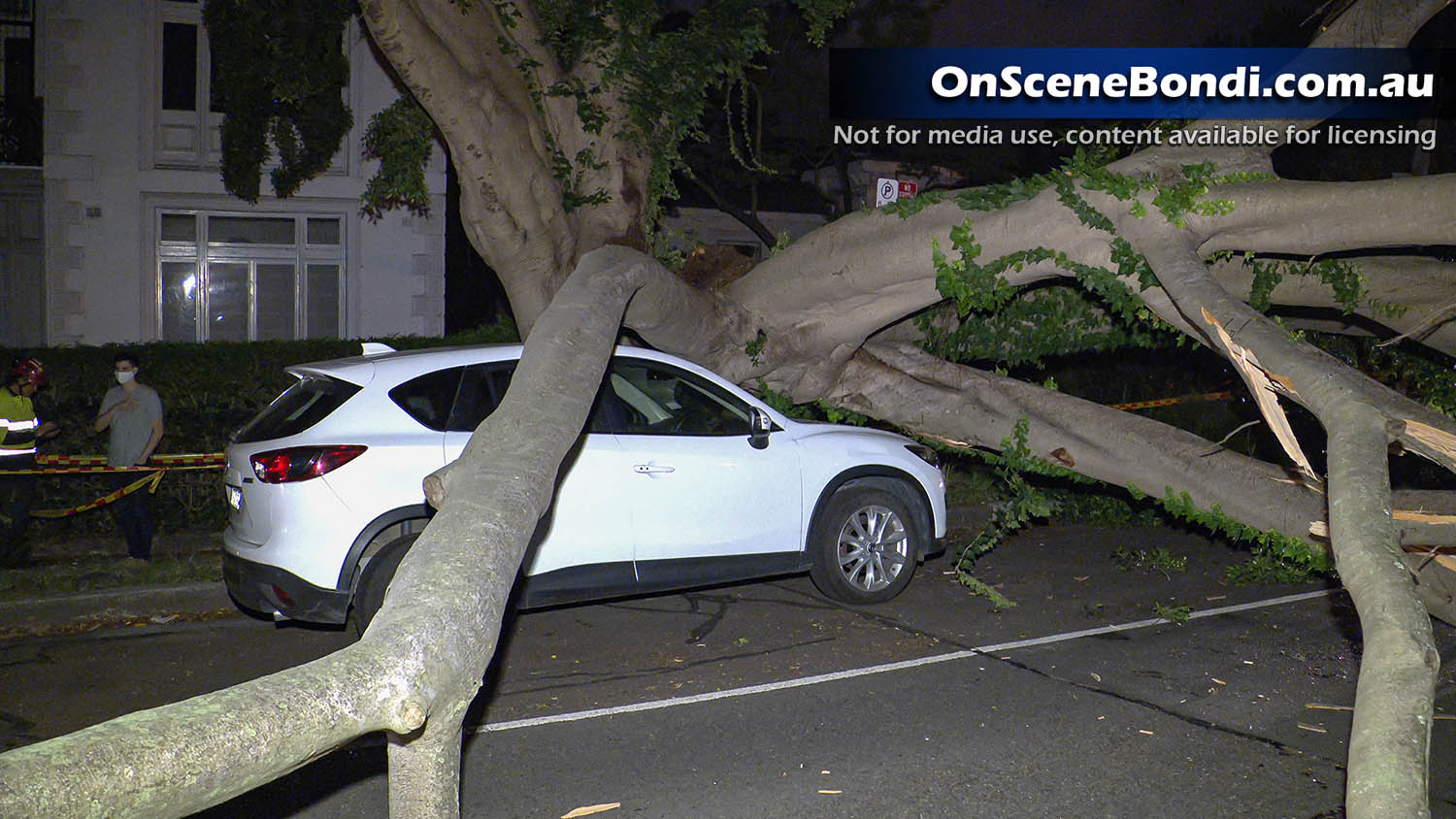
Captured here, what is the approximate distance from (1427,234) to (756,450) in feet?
13.4

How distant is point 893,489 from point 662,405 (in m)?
1.92

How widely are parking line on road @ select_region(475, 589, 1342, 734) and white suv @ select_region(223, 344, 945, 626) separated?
44.1 inches

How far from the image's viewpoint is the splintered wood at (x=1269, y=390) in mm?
4676

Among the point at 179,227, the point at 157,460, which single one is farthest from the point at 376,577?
the point at 179,227

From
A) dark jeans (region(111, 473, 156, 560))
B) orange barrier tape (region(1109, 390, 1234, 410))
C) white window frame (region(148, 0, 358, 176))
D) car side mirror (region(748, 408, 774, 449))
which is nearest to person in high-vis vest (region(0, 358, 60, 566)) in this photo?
dark jeans (region(111, 473, 156, 560))

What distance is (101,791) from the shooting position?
182cm

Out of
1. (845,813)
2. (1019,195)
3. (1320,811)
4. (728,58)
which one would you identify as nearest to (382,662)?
(845,813)

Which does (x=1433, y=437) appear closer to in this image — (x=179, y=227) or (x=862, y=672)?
(x=862, y=672)

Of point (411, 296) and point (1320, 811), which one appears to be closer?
point (1320, 811)

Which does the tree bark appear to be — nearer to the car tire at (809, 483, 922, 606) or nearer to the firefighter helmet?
the car tire at (809, 483, 922, 606)

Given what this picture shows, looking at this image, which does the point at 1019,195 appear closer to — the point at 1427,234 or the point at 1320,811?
the point at 1427,234

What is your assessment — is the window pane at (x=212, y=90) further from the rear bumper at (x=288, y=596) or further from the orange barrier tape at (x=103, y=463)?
the rear bumper at (x=288, y=596)

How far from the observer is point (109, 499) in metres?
9.80

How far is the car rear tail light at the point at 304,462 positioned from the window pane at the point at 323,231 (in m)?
10.6
